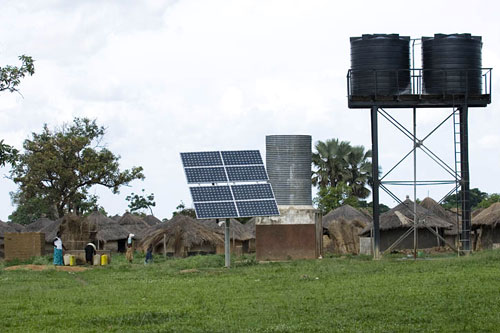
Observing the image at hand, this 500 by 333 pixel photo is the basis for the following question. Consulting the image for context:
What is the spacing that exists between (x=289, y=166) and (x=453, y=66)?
8.59 meters

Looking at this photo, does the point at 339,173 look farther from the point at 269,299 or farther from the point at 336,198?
the point at 269,299

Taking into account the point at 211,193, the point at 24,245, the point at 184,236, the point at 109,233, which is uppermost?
the point at 211,193

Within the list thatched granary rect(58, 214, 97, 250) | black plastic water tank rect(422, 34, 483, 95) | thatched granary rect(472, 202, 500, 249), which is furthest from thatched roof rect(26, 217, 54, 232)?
black plastic water tank rect(422, 34, 483, 95)

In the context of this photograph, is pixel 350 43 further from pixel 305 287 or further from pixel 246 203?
pixel 305 287

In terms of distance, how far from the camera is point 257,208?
3553 centimetres

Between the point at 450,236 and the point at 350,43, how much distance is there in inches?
996

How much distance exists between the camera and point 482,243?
5516 cm

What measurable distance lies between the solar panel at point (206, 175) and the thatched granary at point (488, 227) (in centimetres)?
2075

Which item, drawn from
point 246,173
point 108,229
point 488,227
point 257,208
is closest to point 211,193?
point 257,208

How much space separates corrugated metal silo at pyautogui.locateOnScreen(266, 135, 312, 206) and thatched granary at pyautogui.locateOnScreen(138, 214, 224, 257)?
1496 centimetres

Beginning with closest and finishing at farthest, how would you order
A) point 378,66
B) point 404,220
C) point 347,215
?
1. point 378,66
2. point 404,220
3. point 347,215

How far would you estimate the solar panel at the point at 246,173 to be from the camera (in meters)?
36.8

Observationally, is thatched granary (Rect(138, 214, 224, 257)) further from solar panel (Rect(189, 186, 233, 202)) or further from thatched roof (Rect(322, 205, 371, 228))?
solar panel (Rect(189, 186, 233, 202))

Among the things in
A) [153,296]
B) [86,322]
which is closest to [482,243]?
[153,296]
